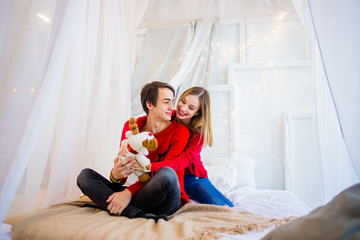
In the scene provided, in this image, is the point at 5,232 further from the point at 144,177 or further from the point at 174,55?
the point at 174,55

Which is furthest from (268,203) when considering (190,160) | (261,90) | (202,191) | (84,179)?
(261,90)

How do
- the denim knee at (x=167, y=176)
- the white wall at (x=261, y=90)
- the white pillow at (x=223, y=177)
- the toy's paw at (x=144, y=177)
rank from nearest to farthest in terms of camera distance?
1. the denim knee at (x=167, y=176)
2. the toy's paw at (x=144, y=177)
3. the white pillow at (x=223, y=177)
4. the white wall at (x=261, y=90)

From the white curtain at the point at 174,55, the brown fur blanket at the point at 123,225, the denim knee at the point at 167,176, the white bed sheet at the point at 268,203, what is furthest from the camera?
the white curtain at the point at 174,55

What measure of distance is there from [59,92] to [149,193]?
28.6 inches

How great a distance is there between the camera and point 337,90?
1148 millimetres

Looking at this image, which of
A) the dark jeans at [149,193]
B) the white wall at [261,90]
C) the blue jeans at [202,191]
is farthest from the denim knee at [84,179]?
the white wall at [261,90]

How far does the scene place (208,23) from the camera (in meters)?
2.53

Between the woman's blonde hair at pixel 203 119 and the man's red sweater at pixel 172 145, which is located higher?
the woman's blonde hair at pixel 203 119

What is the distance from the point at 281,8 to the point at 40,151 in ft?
6.92

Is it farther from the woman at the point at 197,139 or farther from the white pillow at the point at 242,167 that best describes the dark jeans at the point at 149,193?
the white pillow at the point at 242,167

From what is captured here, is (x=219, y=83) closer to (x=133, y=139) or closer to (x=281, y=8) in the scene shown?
(x=281, y=8)

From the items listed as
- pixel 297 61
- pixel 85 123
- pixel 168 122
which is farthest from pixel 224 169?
pixel 297 61

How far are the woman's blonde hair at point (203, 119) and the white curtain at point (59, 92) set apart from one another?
0.54 metres

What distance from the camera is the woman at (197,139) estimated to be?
1695mm
